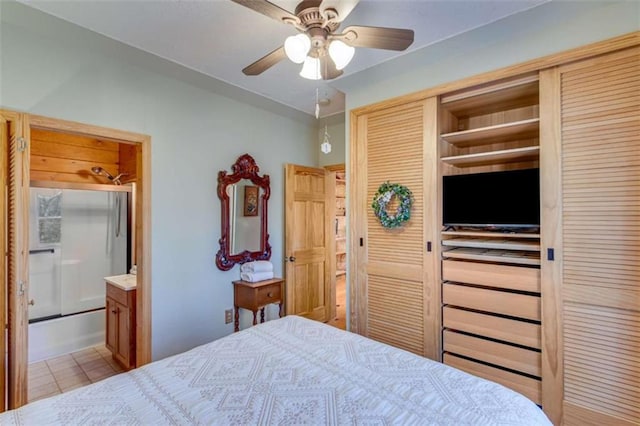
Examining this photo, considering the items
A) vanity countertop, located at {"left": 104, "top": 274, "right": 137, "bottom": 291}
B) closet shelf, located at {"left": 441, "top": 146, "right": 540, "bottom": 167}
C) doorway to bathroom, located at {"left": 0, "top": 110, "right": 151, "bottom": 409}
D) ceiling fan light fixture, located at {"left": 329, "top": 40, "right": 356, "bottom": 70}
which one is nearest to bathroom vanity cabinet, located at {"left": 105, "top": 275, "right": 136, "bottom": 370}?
vanity countertop, located at {"left": 104, "top": 274, "right": 137, "bottom": 291}

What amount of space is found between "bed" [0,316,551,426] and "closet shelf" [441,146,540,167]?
60.6 inches

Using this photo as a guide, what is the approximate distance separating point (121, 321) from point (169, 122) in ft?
5.94

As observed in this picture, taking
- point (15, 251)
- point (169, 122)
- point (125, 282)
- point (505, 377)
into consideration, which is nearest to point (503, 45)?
point (505, 377)

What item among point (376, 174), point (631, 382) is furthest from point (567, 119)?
point (631, 382)

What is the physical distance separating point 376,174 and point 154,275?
2046mm

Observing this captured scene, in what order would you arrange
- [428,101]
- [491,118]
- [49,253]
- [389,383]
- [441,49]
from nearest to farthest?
[389,383]
[441,49]
[428,101]
[491,118]
[49,253]

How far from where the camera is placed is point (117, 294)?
2.88 metres

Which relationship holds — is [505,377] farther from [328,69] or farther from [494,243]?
[328,69]

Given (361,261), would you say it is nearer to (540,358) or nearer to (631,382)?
(540,358)

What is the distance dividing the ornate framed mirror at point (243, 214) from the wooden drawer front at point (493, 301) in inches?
76.5

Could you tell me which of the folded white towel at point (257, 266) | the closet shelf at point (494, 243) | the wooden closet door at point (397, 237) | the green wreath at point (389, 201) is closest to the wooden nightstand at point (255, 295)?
the folded white towel at point (257, 266)

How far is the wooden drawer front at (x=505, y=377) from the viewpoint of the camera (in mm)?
2037

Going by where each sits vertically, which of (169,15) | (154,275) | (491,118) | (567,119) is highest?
(169,15)

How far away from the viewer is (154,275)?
2.57m
